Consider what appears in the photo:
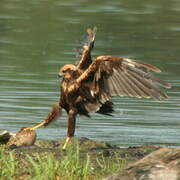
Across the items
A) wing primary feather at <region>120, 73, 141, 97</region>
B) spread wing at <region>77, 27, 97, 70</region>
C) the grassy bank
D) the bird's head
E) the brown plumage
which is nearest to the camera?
the grassy bank

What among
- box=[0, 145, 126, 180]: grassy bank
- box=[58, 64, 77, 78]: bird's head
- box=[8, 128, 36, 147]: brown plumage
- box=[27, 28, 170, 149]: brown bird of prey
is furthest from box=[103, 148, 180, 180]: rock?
box=[8, 128, 36, 147]: brown plumage

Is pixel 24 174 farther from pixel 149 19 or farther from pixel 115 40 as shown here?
pixel 149 19

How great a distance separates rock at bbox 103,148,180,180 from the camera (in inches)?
215

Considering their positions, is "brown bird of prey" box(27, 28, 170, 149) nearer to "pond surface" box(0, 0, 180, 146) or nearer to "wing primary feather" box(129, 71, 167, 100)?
"wing primary feather" box(129, 71, 167, 100)

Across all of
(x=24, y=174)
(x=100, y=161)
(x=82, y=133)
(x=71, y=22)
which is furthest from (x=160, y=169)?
(x=71, y=22)

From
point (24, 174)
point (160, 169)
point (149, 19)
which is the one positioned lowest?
point (149, 19)

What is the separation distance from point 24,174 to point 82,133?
4.00 meters

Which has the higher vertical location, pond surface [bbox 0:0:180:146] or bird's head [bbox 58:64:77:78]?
bird's head [bbox 58:64:77:78]

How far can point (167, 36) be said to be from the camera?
21.8 m

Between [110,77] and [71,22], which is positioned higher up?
[110,77]

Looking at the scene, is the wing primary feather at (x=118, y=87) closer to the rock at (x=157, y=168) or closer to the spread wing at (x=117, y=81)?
the spread wing at (x=117, y=81)

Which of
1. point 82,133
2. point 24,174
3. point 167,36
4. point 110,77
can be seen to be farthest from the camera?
point 167,36

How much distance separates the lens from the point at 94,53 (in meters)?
18.2

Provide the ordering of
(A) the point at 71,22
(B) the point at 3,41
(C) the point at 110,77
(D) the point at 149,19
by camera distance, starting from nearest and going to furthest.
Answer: (C) the point at 110,77 → (B) the point at 3,41 → (A) the point at 71,22 → (D) the point at 149,19
